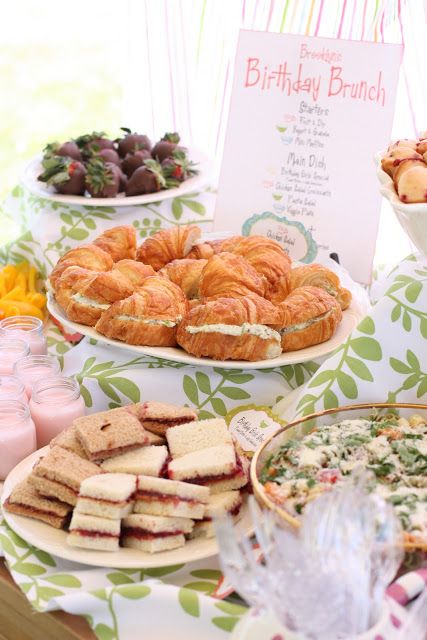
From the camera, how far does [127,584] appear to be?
1.21 m

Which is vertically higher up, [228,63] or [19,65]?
[228,63]

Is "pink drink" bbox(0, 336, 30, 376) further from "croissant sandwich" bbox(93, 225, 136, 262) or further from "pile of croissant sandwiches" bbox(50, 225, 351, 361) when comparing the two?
"croissant sandwich" bbox(93, 225, 136, 262)

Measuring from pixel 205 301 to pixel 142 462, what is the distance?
0.50 meters

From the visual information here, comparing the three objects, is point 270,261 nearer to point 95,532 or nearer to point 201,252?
point 201,252

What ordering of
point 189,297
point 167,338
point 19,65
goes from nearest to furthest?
point 167,338, point 189,297, point 19,65

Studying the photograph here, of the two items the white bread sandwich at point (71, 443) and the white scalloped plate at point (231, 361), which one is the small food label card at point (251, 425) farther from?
the white bread sandwich at point (71, 443)

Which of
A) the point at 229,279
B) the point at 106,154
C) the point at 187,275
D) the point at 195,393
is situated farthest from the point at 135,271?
the point at 106,154

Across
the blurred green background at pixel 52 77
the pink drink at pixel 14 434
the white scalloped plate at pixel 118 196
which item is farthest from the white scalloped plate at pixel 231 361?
the blurred green background at pixel 52 77

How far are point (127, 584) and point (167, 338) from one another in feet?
1.96

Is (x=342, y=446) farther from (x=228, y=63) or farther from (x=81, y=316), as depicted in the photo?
A: (x=228, y=63)

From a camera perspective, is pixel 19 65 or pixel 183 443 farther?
pixel 19 65

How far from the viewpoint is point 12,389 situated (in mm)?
1647

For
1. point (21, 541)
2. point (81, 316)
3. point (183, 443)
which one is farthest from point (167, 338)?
point (21, 541)

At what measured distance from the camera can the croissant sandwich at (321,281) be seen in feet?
6.01
